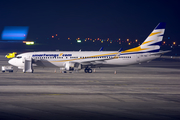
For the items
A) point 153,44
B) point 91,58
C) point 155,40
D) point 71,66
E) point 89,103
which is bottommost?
point 89,103

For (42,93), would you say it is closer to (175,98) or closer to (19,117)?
(19,117)

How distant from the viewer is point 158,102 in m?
23.0

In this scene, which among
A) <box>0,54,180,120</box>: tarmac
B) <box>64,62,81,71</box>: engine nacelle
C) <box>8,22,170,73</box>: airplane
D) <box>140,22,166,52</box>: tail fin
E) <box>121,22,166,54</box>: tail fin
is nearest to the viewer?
<box>0,54,180,120</box>: tarmac

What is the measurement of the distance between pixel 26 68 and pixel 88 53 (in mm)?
11798

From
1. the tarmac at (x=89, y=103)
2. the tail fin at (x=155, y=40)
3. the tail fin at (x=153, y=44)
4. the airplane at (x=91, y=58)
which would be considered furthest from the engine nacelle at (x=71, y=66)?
the tarmac at (x=89, y=103)

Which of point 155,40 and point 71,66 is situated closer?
point 71,66

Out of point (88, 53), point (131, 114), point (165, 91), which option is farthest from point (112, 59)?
point (131, 114)

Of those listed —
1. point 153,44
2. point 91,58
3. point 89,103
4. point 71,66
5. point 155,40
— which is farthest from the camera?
point 155,40

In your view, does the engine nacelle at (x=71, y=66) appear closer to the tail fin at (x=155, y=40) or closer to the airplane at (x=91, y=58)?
the airplane at (x=91, y=58)

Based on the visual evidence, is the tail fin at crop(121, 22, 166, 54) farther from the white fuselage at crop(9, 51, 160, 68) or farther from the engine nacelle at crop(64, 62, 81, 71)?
the engine nacelle at crop(64, 62, 81, 71)

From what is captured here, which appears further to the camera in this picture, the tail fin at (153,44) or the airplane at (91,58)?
the tail fin at (153,44)

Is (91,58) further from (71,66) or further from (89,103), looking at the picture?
(89,103)

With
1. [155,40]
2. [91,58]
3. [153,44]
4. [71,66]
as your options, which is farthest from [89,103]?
[155,40]

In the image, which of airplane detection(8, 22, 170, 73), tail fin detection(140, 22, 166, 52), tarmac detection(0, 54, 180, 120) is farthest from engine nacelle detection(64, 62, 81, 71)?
tarmac detection(0, 54, 180, 120)
